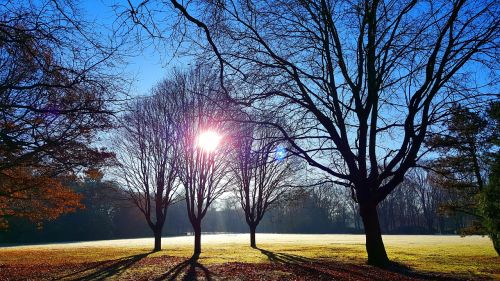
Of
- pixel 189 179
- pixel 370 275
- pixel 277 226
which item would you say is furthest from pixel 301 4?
pixel 277 226

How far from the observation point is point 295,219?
3701 inches

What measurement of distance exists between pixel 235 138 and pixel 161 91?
1219 centimetres

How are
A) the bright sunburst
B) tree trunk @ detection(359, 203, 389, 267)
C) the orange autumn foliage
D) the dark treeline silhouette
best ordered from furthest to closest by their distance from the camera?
the dark treeline silhouette < the bright sunburst < the orange autumn foliage < tree trunk @ detection(359, 203, 389, 267)

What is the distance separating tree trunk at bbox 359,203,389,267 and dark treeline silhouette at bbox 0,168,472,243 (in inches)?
1495

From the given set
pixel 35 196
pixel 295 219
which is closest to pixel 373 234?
pixel 35 196

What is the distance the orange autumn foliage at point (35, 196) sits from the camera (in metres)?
16.6

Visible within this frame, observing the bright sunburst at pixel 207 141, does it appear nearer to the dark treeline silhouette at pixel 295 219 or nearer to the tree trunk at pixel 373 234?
the tree trunk at pixel 373 234

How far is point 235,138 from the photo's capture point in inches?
601

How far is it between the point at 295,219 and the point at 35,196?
7775 cm

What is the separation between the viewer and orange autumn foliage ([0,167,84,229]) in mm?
16641

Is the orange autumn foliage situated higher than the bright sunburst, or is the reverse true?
the bright sunburst

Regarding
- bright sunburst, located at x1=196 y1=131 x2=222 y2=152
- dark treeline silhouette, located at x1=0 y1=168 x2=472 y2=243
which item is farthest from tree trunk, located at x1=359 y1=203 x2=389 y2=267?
dark treeline silhouette, located at x1=0 y1=168 x2=472 y2=243

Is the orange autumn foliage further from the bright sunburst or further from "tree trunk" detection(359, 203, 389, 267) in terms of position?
"tree trunk" detection(359, 203, 389, 267)

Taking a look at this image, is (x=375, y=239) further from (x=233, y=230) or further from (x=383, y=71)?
(x=233, y=230)
